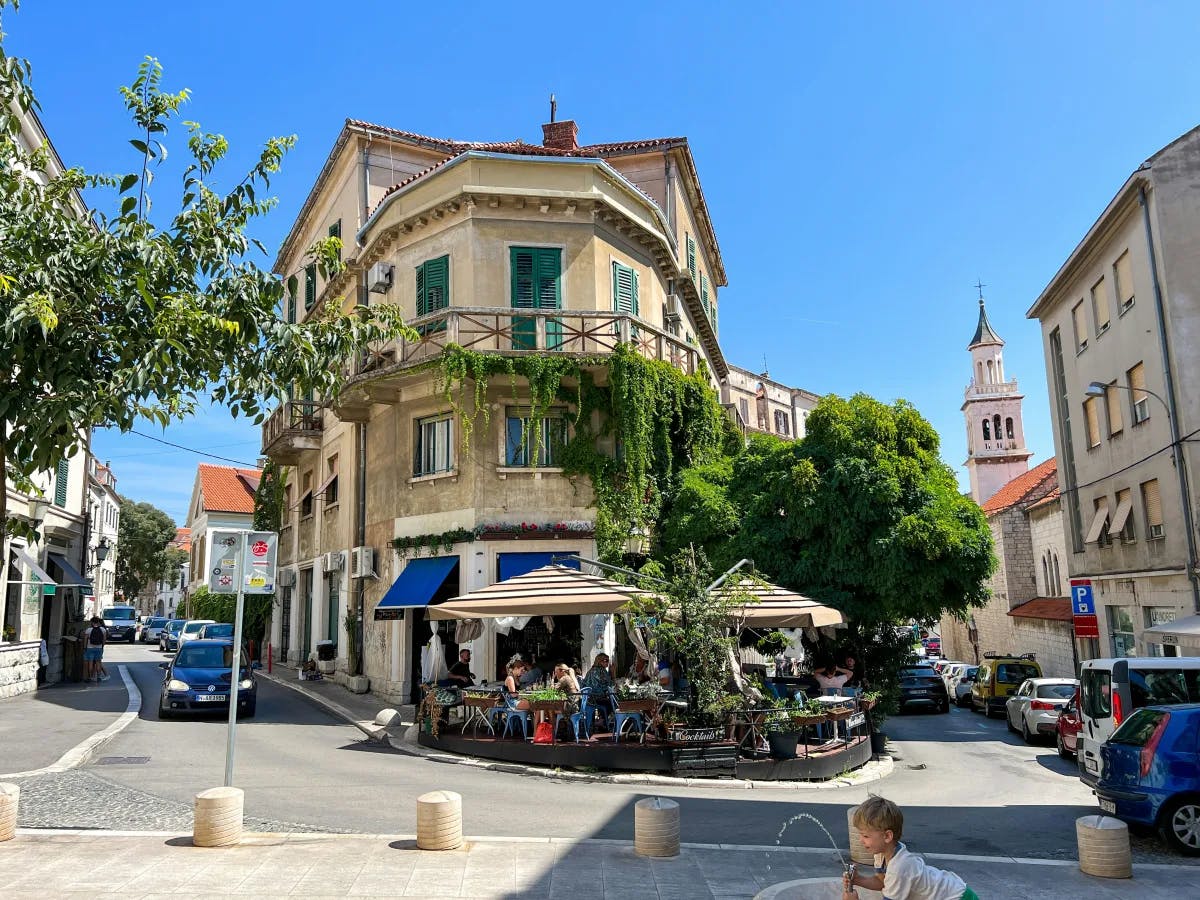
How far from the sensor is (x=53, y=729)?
53.5 ft

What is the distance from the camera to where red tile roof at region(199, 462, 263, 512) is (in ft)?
188

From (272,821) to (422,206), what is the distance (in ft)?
51.3

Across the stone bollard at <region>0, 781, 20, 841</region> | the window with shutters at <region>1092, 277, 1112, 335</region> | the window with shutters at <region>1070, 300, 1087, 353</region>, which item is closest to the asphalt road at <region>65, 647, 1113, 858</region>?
the stone bollard at <region>0, 781, 20, 841</region>

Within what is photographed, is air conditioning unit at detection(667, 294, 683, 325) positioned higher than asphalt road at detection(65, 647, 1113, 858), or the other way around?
air conditioning unit at detection(667, 294, 683, 325)

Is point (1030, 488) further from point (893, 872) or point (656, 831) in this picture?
point (893, 872)

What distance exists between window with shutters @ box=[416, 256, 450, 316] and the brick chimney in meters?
6.52

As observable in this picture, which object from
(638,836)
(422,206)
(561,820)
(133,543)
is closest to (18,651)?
(422,206)

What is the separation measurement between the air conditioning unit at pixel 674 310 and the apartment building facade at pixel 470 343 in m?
0.06

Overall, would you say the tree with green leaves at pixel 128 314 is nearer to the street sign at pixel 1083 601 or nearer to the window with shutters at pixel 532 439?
the window with shutters at pixel 532 439

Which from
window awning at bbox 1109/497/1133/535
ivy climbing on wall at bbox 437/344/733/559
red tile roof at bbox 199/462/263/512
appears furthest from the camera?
red tile roof at bbox 199/462/263/512

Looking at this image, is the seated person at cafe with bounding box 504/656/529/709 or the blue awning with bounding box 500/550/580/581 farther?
the blue awning with bounding box 500/550/580/581

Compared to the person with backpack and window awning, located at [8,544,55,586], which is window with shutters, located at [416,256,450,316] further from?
the person with backpack

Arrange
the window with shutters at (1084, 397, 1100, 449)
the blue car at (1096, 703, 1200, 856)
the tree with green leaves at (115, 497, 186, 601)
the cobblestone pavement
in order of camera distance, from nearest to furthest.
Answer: the cobblestone pavement, the blue car at (1096, 703, 1200, 856), the window with shutters at (1084, 397, 1100, 449), the tree with green leaves at (115, 497, 186, 601)

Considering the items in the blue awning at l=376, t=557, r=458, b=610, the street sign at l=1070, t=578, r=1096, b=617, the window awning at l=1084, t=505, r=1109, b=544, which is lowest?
the street sign at l=1070, t=578, r=1096, b=617
